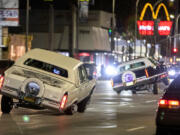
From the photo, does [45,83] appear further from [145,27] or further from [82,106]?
[145,27]

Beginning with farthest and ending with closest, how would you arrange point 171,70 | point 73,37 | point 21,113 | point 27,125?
point 73,37
point 171,70
point 21,113
point 27,125

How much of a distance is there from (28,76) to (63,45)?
62.3 metres

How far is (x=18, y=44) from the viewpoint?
68.6 meters

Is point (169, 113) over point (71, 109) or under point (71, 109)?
over

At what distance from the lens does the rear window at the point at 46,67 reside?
18.1 m

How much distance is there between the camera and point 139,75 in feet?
103

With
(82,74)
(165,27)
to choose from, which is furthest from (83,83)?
(165,27)

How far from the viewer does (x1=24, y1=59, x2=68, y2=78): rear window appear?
713 inches

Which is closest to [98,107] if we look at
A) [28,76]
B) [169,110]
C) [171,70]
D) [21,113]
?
[21,113]

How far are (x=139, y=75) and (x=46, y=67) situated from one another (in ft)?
44.4

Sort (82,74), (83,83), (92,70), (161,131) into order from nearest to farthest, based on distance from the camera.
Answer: (161,131), (83,83), (82,74), (92,70)

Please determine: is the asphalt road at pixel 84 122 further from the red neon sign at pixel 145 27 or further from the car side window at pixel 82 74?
the red neon sign at pixel 145 27

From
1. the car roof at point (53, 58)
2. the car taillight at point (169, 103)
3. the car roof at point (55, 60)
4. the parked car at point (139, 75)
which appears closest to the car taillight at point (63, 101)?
the car roof at point (55, 60)

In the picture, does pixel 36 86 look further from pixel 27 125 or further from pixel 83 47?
pixel 83 47
